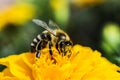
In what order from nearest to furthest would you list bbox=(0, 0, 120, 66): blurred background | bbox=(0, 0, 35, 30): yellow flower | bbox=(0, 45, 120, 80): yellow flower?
bbox=(0, 45, 120, 80): yellow flower, bbox=(0, 0, 120, 66): blurred background, bbox=(0, 0, 35, 30): yellow flower

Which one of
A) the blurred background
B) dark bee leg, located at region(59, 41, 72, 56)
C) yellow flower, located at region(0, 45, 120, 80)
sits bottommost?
the blurred background

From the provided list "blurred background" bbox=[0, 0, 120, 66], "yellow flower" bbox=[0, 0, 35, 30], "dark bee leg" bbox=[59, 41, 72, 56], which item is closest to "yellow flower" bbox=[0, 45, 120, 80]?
"dark bee leg" bbox=[59, 41, 72, 56]

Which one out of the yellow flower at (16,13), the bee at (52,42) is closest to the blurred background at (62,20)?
the yellow flower at (16,13)

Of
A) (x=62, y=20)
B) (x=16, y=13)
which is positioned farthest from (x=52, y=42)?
(x=16, y=13)

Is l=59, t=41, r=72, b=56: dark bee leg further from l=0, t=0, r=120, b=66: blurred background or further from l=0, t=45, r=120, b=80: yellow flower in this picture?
l=0, t=0, r=120, b=66: blurred background

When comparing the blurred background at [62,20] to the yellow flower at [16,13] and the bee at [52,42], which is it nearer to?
the yellow flower at [16,13]

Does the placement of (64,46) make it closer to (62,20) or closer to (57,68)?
(57,68)

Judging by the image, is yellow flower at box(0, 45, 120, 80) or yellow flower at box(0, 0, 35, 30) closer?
yellow flower at box(0, 45, 120, 80)
